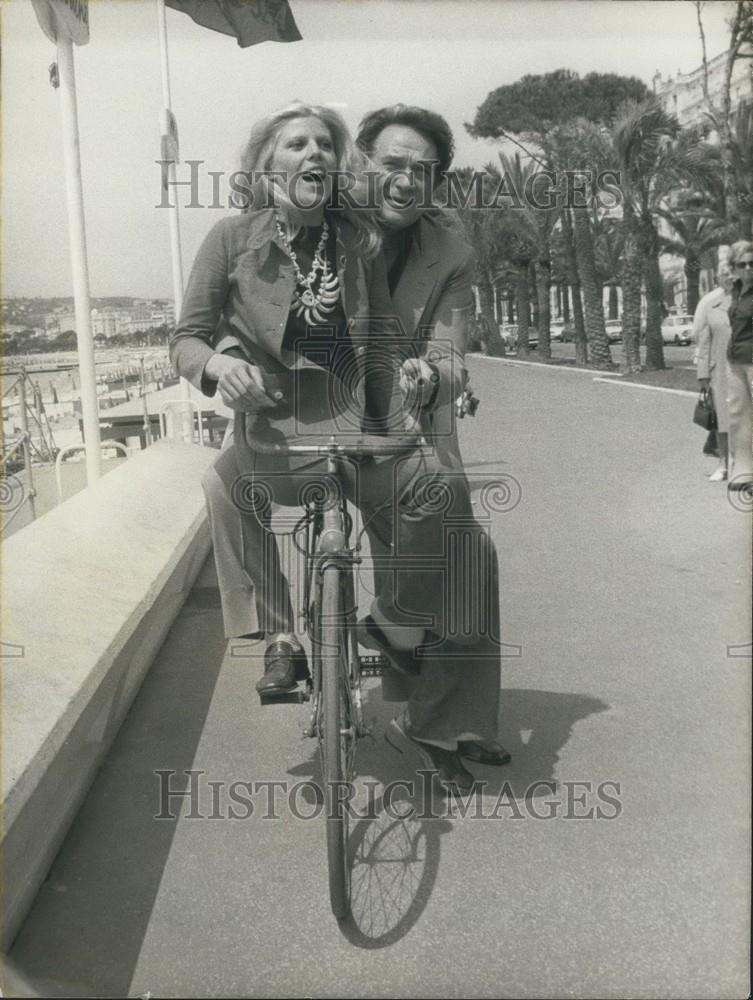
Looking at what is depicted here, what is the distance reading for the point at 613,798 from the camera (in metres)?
3.52

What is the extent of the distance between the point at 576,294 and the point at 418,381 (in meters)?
27.1

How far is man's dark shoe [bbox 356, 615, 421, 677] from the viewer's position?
3490mm

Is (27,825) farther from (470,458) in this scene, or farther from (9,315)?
(470,458)

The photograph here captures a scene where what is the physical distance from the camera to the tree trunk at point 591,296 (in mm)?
26453

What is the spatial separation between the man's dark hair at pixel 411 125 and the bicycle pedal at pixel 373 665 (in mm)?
1622

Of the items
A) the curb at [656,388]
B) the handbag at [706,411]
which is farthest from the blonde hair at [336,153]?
the curb at [656,388]

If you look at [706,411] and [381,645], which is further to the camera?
[706,411]

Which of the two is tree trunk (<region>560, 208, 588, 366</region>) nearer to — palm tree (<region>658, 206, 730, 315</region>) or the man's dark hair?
palm tree (<region>658, 206, 730, 315</region>)

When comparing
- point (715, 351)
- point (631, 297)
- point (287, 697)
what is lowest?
point (287, 697)

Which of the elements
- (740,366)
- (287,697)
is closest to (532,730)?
(287,697)

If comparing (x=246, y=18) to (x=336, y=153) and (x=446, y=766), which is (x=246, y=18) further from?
(x=446, y=766)

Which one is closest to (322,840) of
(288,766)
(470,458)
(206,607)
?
(288,766)

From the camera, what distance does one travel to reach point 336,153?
3426 millimetres

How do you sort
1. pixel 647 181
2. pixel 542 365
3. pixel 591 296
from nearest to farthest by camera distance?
pixel 542 365, pixel 647 181, pixel 591 296
